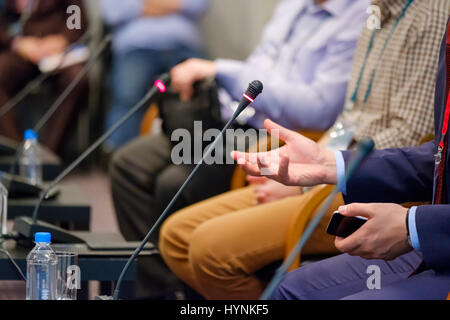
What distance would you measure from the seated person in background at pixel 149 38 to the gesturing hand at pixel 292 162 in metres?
3.46

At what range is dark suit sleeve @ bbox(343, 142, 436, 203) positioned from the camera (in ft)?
5.37

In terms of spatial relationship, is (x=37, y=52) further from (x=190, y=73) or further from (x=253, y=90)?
(x=253, y=90)

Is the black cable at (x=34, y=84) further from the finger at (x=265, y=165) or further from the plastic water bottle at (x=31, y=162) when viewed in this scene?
the finger at (x=265, y=165)

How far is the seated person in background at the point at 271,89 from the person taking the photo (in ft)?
7.91

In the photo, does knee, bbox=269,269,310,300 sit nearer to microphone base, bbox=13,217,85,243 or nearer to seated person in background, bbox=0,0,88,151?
microphone base, bbox=13,217,85,243

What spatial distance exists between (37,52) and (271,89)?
304 cm

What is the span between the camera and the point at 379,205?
1417 millimetres

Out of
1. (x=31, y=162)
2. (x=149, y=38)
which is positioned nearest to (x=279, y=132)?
(x=31, y=162)

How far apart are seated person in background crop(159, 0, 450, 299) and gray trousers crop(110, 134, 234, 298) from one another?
1.65 feet

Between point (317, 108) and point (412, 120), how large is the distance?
0.46 metres

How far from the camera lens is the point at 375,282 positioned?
1561 millimetres

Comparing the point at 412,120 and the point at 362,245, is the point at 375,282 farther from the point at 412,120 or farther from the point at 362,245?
the point at 412,120

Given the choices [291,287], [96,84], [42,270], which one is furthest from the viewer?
[96,84]

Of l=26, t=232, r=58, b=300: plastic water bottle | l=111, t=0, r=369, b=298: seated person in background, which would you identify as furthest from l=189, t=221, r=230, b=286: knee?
l=26, t=232, r=58, b=300: plastic water bottle
